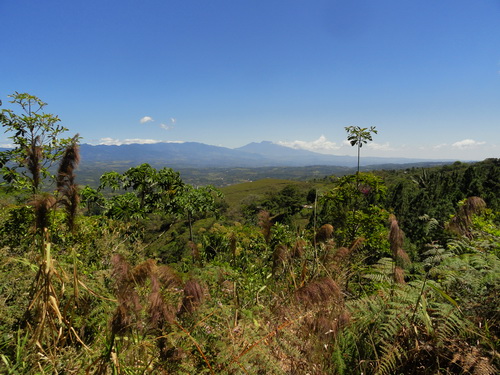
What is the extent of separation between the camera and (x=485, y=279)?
218 centimetres

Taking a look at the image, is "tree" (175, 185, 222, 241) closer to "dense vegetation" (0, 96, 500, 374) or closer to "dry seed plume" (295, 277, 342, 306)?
"dense vegetation" (0, 96, 500, 374)

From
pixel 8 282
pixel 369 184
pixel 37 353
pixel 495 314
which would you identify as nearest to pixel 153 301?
pixel 37 353

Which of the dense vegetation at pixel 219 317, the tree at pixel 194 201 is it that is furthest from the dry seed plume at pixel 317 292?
the tree at pixel 194 201

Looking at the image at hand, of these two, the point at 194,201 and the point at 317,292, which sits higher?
the point at 317,292

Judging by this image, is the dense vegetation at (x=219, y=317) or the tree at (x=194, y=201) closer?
the dense vegetation at (x=219, y=317)

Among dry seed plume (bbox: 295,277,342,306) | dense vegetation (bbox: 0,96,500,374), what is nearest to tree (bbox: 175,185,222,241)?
dense vegetation (bbox: 0,96,500,374)

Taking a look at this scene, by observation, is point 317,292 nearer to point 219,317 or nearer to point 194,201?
point 219,317

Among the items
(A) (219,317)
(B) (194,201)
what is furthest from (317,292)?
(B) (194,201)

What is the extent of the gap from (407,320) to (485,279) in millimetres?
923

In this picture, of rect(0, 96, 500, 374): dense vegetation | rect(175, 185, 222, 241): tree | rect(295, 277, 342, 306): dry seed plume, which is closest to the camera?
rect(0, 96, 500, 374): dense vegetation

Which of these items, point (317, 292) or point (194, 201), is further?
point (194, 201)

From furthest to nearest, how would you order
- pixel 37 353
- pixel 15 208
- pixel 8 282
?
pixel 15 208, pixel 8 282, pixel 37 353

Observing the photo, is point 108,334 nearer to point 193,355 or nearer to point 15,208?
point 193,355

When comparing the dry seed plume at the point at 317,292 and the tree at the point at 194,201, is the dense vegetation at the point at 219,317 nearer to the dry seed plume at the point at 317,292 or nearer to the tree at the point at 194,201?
the dry seed plume at the point at 317,292
